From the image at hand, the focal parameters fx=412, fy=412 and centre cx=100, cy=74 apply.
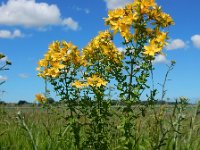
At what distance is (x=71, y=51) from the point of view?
459 cm

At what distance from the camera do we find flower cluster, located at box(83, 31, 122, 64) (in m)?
4.55

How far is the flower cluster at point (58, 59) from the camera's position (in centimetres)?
453

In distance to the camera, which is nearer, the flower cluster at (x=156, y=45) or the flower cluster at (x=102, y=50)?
the flower cluster at (x=156, y=45)

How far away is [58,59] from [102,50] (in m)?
0.53

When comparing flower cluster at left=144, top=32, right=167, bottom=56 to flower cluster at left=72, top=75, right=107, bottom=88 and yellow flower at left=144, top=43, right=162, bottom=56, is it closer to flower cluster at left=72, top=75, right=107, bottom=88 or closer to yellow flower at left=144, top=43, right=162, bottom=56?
yellow flower at left=144, top=43, right=162, bottom=56

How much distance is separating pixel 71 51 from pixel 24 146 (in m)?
1.28

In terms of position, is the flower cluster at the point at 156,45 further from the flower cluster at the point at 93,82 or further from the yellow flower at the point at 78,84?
the yellow flower at the point at 78,84

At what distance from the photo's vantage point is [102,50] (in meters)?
4.70

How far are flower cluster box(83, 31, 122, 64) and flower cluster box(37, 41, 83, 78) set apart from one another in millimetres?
225

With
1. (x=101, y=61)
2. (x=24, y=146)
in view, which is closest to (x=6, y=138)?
(x=24, y=146)

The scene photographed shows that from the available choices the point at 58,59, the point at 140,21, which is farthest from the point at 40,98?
the point at 140,21

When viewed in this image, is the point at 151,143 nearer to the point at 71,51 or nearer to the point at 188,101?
the point at 188,101

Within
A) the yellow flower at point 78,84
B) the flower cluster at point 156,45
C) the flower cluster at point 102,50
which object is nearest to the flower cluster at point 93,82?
the yellow flower at point 78,84

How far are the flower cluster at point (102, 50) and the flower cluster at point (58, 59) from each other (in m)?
0.22
